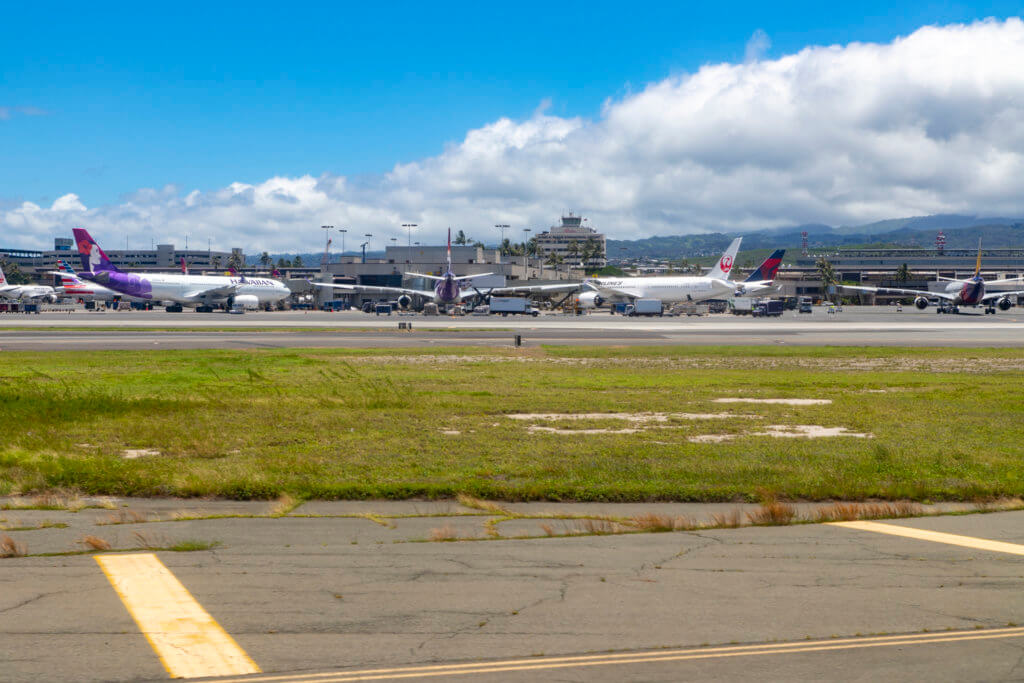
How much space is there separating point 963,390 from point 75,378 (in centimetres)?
2791

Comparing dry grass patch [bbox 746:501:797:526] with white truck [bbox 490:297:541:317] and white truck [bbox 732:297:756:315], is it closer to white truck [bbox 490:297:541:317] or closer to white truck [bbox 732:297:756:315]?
white truck [bbox 490:297:541:317]

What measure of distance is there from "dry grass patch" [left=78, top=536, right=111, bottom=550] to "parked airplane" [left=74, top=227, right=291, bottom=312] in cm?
9877

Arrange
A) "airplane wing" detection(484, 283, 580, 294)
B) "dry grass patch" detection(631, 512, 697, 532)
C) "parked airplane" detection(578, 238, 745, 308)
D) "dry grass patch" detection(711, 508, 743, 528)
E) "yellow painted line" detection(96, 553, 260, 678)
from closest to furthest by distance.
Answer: "yellow painted line" detection(96, 553, 260, 678), "dry grass patch" detection(631, 512, 697, 532), "dry grass patch" detection(711, 508, 743, 528), "parked airplane" detection(578, 238, 745, 308), "airplane wing" detection(484, 283, 580, 294)

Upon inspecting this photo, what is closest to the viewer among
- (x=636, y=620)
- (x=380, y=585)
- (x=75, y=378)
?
(x=636, y=620)

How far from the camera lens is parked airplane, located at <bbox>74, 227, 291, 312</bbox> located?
10219cm

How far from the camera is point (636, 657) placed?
628cm

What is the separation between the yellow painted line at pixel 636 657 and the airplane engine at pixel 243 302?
103 meters

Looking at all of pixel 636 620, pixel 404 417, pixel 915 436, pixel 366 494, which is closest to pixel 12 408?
pixel 404 417

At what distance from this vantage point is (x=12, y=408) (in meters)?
20.8

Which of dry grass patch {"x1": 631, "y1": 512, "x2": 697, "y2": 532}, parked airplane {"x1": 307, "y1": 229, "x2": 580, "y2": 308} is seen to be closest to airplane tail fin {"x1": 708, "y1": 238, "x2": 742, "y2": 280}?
parked airplane {"x1": 307, "y1": 229, "x2": 580, "y2": 308}

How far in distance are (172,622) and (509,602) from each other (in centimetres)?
272

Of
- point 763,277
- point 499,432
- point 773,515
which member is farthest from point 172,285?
point 773,515

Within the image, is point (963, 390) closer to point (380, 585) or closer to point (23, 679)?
point (380, 585)

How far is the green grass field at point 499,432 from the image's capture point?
13016 millimetres
